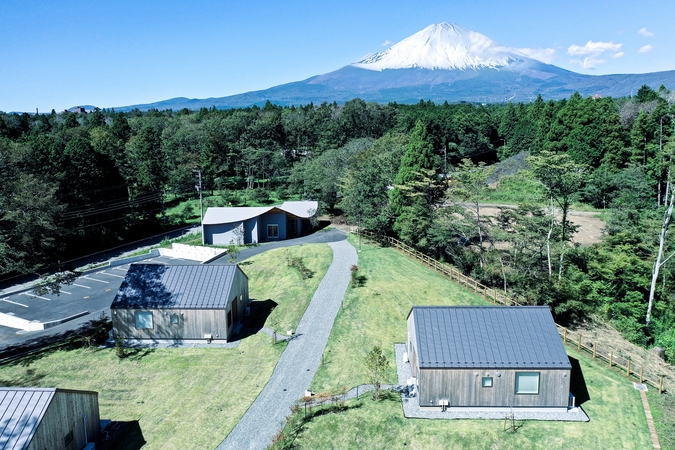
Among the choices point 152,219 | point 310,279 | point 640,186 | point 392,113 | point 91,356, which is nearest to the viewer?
point 91,356

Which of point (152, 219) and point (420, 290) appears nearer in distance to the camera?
point (420, 290)

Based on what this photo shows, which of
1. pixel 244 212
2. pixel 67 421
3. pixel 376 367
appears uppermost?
pixel 244 212

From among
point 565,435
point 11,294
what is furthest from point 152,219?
point 565,435

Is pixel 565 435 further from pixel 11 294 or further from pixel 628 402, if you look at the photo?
pixel 11 294

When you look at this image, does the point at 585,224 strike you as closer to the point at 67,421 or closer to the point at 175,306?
the point at 175,306

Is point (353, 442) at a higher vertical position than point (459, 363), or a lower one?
lower

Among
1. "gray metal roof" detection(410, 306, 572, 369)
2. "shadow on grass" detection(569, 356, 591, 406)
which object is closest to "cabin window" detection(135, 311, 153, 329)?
"gray metal roof" detection(410, 306, 572, 369)

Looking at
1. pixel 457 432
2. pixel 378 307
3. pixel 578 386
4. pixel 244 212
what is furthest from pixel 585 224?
pixel 457 432
